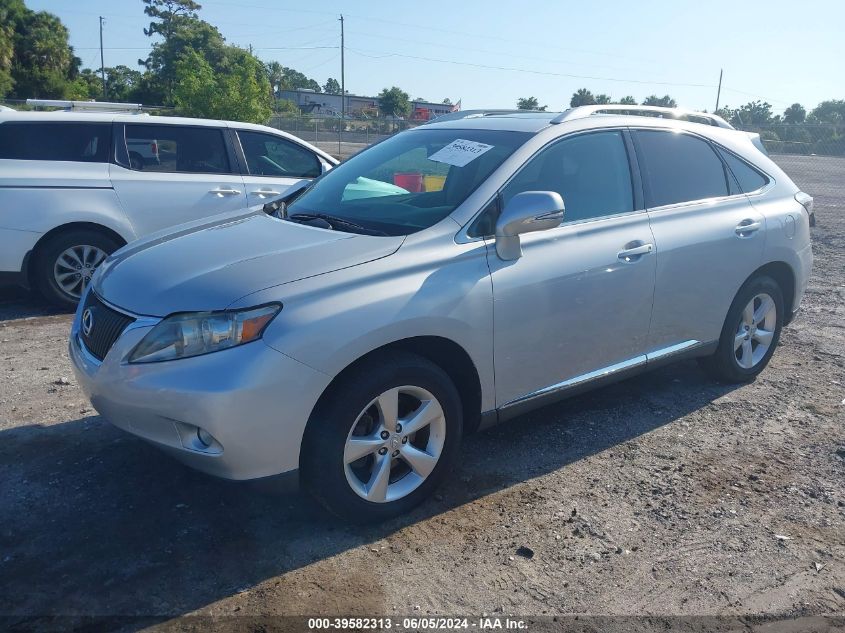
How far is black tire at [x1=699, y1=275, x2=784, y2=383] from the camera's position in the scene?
5043 mm

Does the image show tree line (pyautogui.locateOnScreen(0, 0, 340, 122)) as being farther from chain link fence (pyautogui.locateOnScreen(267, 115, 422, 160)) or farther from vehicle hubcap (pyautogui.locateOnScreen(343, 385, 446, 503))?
vehicle hubcap (pyautogui.locateOnScreen(343, 385, 446, 503))

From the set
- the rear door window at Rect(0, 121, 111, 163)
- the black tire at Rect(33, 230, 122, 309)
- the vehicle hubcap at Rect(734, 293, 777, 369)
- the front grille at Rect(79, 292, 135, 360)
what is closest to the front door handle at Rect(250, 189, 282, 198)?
the rear door window at Rect(0, 121, 111, 163)

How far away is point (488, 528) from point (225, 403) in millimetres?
1348

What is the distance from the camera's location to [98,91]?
5997cm

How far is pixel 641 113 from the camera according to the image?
16.7 feet

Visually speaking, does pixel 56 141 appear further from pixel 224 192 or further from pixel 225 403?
pixel 225 403

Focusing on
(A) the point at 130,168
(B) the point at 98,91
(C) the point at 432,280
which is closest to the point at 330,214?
(C) the point at 432,280

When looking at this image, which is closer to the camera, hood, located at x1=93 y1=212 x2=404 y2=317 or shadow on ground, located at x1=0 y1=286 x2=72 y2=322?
hood, located at x1=93 y1=212 x2=404 y2=317

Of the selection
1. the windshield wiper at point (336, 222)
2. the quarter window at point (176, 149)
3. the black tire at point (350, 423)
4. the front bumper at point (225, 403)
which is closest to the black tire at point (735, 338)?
the black tire at point (350, 423)

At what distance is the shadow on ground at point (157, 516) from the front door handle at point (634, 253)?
1065mm

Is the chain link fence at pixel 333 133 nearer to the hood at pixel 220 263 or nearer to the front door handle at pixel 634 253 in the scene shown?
the front door handle at pixel 634 253

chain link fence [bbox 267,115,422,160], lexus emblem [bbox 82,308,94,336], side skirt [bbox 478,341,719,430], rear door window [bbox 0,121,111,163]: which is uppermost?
chain link fence [bbox 267,115,422,160]

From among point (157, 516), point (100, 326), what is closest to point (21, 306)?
point (100, 326)

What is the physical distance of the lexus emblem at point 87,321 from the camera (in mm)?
3525
